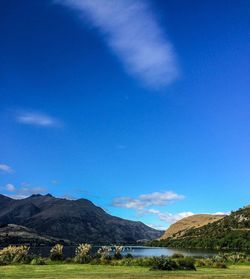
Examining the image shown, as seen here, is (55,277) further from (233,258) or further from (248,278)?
(233,258)

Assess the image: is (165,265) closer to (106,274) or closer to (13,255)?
(106,274)

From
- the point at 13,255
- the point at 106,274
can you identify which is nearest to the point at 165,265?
the point at 106,274

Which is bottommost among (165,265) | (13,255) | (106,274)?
(106,274)

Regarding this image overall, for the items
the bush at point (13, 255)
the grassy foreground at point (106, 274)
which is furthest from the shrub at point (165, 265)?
the bush at point (13, 255)

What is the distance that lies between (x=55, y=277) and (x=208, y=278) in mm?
12680

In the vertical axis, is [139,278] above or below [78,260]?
below

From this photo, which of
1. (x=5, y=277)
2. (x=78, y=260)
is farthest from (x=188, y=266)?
(x=5, y=277)

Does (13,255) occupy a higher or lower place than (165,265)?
higher

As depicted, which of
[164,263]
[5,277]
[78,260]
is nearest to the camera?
[5,277]

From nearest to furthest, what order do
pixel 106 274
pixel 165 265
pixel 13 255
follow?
pixel 106 274 → pixel 165 265 → pixel 13 255

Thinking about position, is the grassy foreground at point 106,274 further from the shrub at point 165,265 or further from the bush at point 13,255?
the bush at point 13,255

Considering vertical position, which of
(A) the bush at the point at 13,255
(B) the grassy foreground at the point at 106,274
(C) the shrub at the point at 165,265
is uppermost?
(A) the bush at the point at 13,255

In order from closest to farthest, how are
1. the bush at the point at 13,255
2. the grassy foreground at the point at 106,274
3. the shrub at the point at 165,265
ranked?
the grassy foreground at the point at 106,274 → the shrub at the point at 165,265 → the bush at the point at 13,255

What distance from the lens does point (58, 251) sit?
2505 inches
